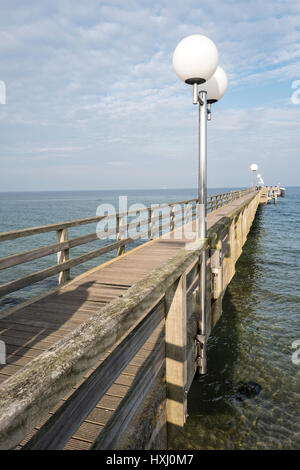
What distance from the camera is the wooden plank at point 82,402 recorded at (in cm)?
99

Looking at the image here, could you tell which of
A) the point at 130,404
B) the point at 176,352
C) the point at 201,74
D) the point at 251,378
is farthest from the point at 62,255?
the point at 130,404

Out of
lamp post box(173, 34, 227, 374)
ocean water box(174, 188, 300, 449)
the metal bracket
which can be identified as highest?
lamp post box(173, 34, 227, 374)

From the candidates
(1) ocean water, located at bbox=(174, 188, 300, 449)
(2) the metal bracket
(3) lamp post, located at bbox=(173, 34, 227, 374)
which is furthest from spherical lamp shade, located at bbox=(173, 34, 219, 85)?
(1) ocean water, located at bbox=(174, 188, 300, 449)

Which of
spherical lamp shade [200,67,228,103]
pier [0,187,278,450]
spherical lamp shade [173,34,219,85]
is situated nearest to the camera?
pier [0,187,278,450]

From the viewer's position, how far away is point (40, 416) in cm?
86

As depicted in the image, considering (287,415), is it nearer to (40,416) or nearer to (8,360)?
(8,360)

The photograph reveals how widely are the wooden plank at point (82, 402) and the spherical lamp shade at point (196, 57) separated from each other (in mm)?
3020

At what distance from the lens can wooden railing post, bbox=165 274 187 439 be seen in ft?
8.58

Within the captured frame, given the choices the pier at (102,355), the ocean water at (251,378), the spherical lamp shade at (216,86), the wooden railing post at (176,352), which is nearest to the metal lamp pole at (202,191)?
the pier at (102,355)

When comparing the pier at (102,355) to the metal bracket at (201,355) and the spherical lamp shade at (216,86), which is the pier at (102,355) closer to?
the metal bracket at (201,355)

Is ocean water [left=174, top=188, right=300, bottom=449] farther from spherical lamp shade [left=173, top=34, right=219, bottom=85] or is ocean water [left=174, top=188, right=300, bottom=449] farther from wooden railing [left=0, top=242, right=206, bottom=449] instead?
spherical lamp shade [left=173, top=34, right=219, bottom=85]
